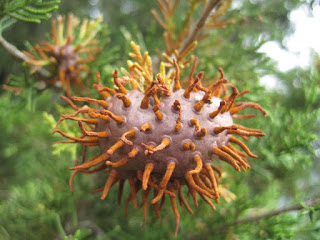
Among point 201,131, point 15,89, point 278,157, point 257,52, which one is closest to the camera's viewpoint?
point 201,131

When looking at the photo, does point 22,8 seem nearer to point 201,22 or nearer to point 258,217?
point 201,22

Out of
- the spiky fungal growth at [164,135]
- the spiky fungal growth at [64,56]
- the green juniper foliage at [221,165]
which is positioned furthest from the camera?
the green juniper foliage at [221,165]

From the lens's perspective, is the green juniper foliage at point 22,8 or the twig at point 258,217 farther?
the twig at point 258,217

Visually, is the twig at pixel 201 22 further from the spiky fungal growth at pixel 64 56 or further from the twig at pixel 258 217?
the twig at pixel 258 217

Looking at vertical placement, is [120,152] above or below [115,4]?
→ below

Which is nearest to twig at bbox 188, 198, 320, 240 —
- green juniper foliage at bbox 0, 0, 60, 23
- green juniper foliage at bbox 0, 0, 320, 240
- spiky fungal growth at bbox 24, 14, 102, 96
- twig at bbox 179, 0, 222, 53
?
green juniper foliage at bbox 0, 0, 320, 240

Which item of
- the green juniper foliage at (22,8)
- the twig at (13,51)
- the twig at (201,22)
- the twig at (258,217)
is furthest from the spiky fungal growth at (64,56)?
the twig at (258,217)

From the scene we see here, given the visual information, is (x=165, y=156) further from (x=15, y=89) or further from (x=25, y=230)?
(x=25, y=230)

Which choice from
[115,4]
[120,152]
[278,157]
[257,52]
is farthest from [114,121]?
[115,4]

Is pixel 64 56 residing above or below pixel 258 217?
above

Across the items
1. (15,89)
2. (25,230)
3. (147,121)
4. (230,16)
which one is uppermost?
(230,16)

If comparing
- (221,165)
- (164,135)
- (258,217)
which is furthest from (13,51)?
(258,217)
